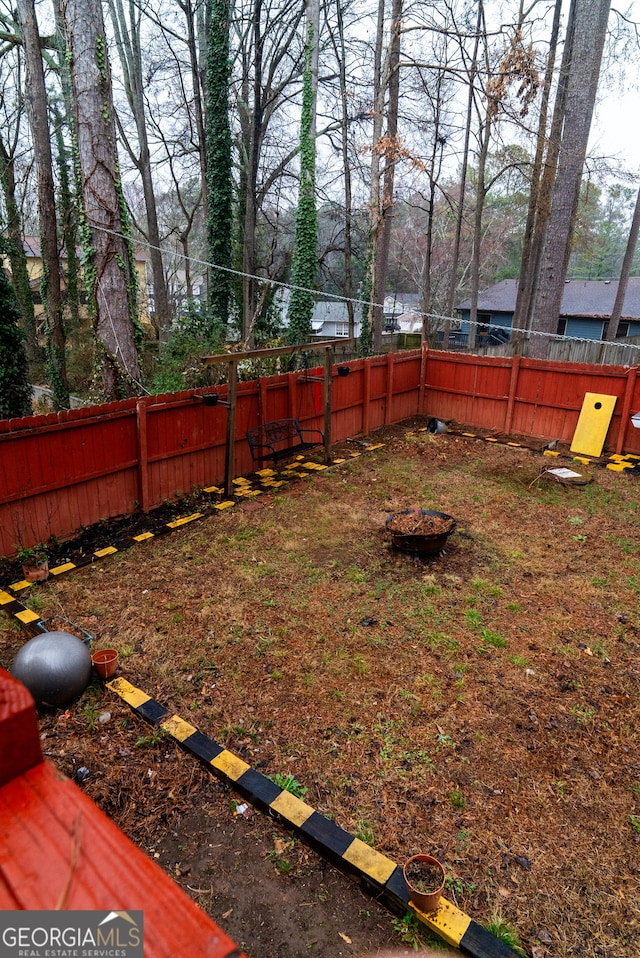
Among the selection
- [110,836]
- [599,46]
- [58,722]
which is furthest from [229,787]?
[599,46]

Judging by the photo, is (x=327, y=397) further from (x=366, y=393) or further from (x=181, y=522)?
(x=181, y=522)

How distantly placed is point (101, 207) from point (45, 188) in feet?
18.4

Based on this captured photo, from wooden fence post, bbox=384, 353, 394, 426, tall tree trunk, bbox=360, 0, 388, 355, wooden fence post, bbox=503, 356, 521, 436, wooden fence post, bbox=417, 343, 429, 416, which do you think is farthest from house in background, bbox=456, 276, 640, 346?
wooden fence post, bbox=384, 353, 394, 426

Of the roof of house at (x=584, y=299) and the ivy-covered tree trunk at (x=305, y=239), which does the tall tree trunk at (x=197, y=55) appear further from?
A: the roof of house at (x=584, y=299)

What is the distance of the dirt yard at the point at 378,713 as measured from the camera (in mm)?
2709

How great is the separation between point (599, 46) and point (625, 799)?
13.6m

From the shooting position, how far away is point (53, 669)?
12.1 feet

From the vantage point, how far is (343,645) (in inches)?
181

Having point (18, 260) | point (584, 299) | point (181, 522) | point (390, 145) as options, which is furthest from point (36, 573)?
point (584, 299)

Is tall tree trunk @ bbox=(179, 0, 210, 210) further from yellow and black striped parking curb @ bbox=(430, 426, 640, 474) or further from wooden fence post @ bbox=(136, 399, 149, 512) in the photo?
wooden fence post @ bbox=(136, 399, 149, 512)

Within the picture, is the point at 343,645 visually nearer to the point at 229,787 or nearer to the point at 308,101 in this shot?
the point at 229,787

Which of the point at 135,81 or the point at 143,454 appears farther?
the point at 135,81

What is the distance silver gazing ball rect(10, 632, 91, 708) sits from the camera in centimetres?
367

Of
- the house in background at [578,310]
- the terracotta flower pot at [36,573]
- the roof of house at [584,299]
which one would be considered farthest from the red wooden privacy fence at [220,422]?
the roof of house at [584,299]
